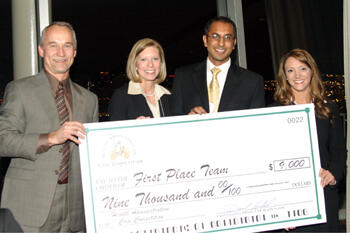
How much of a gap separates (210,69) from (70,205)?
122cm

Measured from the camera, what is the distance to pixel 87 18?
4504 millimetres

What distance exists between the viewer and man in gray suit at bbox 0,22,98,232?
1.80 m

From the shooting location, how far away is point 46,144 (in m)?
1.79

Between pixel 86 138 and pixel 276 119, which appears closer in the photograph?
pixel 86 138

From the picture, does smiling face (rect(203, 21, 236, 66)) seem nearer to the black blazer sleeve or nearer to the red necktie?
the black blazer sleeve

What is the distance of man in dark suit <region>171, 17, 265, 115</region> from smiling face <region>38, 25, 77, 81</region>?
2.33 ft

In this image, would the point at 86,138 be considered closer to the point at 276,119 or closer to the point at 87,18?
the point at 276,119

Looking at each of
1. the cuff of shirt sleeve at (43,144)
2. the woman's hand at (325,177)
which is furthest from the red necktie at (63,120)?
the woman's hand at (325,177)

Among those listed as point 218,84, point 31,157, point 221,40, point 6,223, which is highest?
point 221,40

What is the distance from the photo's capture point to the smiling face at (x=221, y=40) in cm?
233

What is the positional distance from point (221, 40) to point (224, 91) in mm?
330

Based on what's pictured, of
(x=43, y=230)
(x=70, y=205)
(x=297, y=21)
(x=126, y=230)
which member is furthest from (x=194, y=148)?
(x=297, y=21)

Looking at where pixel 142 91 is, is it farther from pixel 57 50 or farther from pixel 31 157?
pixel 31 157

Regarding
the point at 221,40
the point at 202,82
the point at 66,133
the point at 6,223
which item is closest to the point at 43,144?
the point at 66,133
